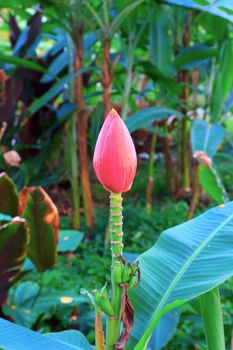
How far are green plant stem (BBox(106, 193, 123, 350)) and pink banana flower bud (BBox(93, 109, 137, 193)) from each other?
18 millimetres

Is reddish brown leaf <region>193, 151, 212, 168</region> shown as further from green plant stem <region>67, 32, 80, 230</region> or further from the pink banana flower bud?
green plant stem <region>67, 32, 80, 230</region>

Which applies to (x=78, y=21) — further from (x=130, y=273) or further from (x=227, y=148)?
(x=227, y=148)

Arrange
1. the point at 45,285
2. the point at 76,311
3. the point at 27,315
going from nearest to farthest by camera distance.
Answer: the point at 27,315 < the point at 76,311 < the point at 45,285

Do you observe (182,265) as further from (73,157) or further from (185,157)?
(185,157)

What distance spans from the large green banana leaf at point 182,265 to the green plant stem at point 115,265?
8cm

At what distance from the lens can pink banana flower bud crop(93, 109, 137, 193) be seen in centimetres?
49

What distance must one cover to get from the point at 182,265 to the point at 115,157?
241 mm

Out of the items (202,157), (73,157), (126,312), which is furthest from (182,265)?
(73,157)

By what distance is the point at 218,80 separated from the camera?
5.80 feet

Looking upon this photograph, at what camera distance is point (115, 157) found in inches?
19.4

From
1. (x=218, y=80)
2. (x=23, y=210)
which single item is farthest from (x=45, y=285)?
(x=218, y=80)

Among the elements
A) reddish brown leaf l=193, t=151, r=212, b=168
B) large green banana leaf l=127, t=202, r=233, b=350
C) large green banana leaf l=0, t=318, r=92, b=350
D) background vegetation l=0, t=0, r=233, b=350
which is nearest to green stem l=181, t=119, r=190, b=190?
background vegetation l=0, t=0, r=233, b=350

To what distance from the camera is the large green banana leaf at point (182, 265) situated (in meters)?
0.62

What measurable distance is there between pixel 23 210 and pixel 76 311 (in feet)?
1.29
